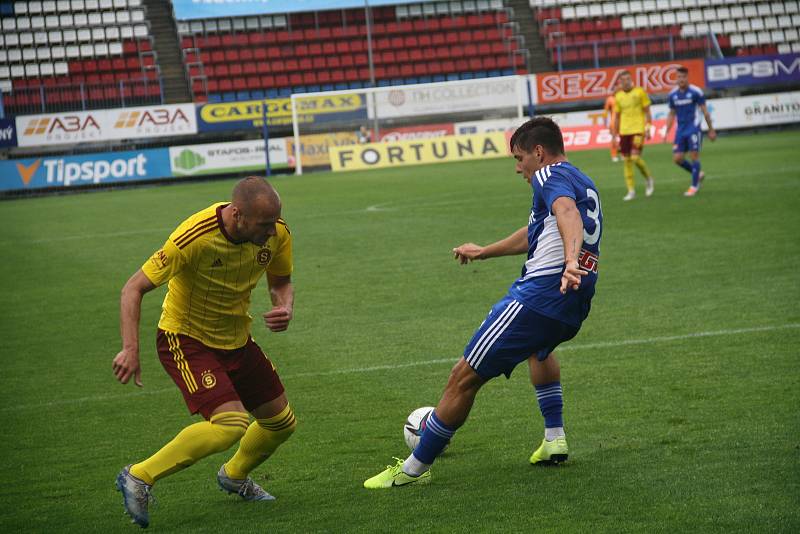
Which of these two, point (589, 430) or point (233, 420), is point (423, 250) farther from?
point (233, 420)

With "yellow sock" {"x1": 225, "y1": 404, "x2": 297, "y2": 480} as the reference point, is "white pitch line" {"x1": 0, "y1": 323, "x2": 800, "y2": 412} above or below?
below

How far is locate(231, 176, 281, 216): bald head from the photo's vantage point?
4.78m

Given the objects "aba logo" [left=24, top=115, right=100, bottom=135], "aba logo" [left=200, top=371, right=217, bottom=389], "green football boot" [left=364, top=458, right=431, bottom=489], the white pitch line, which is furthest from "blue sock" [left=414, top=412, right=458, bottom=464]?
"aba logo" [left=24, top=115, right=100, bottom=135]

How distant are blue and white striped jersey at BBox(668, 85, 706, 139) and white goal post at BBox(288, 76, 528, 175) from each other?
15.5m

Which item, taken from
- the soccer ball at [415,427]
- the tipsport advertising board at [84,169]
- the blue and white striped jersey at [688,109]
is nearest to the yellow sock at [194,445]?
the soccer ball at [415,427]

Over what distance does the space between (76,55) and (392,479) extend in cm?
3544

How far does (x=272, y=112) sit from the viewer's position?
112ft

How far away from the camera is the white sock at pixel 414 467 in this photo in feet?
17.8

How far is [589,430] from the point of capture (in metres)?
6.23

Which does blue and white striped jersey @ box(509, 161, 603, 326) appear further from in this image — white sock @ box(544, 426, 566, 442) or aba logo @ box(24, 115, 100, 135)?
aba logo @ box(24, 115, 100, 135)

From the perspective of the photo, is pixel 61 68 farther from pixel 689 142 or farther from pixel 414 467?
pixel 414 467

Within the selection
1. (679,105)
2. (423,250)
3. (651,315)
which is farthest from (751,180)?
(651,315)

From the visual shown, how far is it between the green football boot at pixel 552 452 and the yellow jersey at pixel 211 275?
164cm

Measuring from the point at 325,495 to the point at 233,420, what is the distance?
29.9 inches
